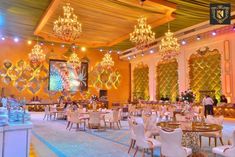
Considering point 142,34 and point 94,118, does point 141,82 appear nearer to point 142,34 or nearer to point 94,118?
point 142,34

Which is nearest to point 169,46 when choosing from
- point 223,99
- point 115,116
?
point 223,99

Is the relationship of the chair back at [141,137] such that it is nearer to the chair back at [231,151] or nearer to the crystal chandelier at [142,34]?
the chair back at [231,151]

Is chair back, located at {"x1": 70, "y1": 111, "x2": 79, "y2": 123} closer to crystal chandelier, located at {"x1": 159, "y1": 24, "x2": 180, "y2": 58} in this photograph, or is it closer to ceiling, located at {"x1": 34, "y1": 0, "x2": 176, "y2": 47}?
ceiling, located at {"x1": 34, "y1": 0, "x2": 176, "y2": 47}

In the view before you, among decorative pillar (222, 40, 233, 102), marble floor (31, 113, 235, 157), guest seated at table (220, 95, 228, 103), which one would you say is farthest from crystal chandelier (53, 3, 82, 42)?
decorative pillar (222, 40, 233, 102)

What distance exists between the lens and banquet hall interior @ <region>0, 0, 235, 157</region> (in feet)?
16.1

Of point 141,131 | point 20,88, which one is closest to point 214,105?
point 141,131

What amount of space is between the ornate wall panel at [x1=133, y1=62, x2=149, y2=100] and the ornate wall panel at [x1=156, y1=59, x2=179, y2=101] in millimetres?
1651

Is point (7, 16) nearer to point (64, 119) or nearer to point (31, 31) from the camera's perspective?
point (31, 31)

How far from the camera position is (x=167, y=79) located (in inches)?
690

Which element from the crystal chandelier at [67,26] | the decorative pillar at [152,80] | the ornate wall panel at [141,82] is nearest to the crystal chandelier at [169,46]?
the crystal chandelier at [67,26]

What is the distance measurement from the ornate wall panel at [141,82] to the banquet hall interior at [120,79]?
0.09 m

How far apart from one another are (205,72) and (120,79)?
9315 mm

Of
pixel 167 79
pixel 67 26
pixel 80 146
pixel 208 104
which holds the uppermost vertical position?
pixel 67 26

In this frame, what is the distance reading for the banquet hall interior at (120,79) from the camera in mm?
4922
